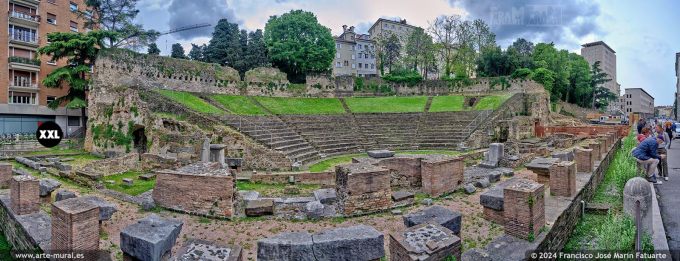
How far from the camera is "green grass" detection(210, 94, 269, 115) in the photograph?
27227mm

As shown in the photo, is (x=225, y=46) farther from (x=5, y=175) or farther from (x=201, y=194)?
(x=201, y=194)

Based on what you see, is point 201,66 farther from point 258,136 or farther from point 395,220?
point 395,220

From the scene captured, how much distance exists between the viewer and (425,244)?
4.06 metres

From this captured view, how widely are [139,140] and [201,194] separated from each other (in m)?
16.1

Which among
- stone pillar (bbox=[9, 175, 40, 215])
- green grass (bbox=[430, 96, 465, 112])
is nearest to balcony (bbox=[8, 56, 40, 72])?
stone pillar (bbox=[9, 175, 40, 215])

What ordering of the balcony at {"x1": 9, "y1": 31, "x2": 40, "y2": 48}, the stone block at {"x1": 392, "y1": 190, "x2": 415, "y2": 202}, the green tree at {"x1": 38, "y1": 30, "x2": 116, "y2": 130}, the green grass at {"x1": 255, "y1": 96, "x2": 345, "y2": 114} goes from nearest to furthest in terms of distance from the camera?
the stone block at {"x1": 392, "y1": 190, "x2": 415, "y2": 202} → the green tree at {"x1": 38, "y1": 30, "x2": 116, "y2": 130} → the green grass at {"x1": 255, "y1": 96, "x2": 345, "y2": 114} → the balcony at {"x1": 9, "y1": 31, "x2": 40, "y2": 48}

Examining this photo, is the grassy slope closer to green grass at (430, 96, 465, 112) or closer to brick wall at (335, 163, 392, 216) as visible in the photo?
brick wall at (335, 163, 392, 216)

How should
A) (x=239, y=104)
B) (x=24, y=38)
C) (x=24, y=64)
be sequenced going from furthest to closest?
(x=24, y=38) < (x=24, y=64) < (x=239, y=104)

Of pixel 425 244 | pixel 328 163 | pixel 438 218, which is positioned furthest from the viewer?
pixel 328 163

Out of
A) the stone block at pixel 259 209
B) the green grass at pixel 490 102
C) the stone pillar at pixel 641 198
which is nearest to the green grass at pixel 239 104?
the green grass at pixel 490 102

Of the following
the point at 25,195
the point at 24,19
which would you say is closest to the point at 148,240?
the point at 25,195

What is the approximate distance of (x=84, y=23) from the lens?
35.2 m

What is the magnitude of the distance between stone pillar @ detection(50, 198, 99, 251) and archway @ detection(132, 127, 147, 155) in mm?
17214

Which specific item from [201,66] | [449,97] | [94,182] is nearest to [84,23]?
[201,66]
